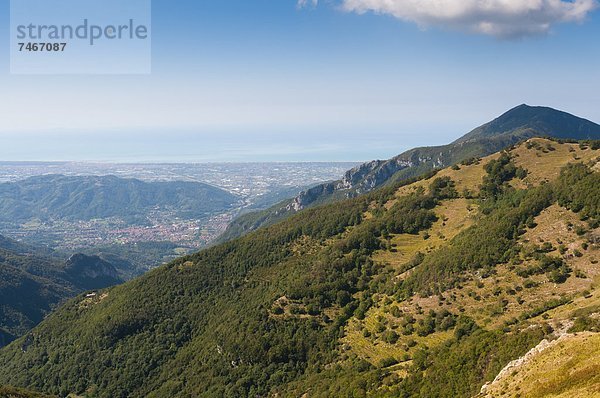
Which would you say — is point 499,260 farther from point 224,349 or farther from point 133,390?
point 133,390

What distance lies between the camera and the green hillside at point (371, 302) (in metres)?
79.1

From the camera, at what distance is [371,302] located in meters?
117

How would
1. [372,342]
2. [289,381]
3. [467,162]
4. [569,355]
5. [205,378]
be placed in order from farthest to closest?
[467,162]
[205,378]
[289,381]
[372,342]
[569,355]

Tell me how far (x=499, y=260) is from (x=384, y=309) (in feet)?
102

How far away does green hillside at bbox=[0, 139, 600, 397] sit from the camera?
260ft

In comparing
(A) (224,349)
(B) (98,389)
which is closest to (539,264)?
(A) (224,349)

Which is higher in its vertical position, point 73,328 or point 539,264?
point 539,264

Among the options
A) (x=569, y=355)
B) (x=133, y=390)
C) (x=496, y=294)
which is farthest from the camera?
(x=133, y=390)

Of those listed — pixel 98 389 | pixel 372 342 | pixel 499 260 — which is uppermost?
pixel 499 260

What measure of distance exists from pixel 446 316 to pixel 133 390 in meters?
108

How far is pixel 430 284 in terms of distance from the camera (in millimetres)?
105562

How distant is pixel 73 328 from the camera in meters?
182

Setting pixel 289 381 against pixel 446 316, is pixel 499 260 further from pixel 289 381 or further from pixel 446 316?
pixel 289 381

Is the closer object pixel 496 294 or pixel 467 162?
pixel 496 294
